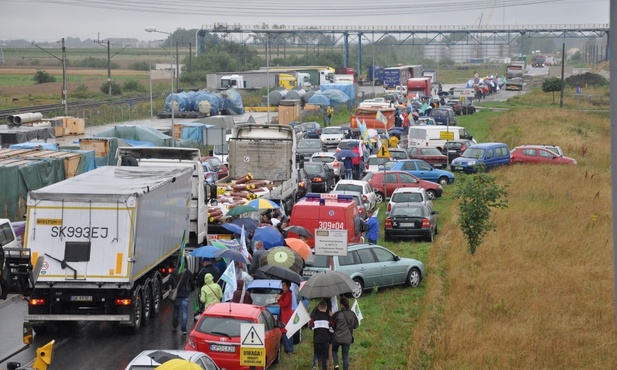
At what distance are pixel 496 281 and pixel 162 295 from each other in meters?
7.47

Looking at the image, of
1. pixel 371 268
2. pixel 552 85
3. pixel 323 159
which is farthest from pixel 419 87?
pixel 371 268

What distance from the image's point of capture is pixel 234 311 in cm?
1577

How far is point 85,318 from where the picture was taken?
18359 mm

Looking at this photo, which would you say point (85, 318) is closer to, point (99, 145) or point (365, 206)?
point (365, 206)

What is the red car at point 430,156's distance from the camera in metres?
47.5

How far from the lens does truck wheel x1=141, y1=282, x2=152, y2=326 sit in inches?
774

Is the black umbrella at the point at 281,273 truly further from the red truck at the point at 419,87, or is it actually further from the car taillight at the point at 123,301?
the red truck at the point at 419,87

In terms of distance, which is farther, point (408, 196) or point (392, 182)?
point (392, 182)

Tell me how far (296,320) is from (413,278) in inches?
315

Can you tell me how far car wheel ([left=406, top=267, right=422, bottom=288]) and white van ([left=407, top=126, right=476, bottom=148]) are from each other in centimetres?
2932

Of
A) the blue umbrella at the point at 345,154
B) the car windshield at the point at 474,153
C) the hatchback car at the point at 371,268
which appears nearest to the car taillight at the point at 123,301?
the hatchback car at the point at 371,268

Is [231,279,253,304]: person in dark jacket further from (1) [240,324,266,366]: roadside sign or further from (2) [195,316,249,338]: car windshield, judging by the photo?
(1) [240,324,266,366]: roadside sign

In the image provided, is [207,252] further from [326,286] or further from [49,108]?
[49,108]

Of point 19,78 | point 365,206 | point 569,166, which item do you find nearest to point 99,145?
point 365,206
